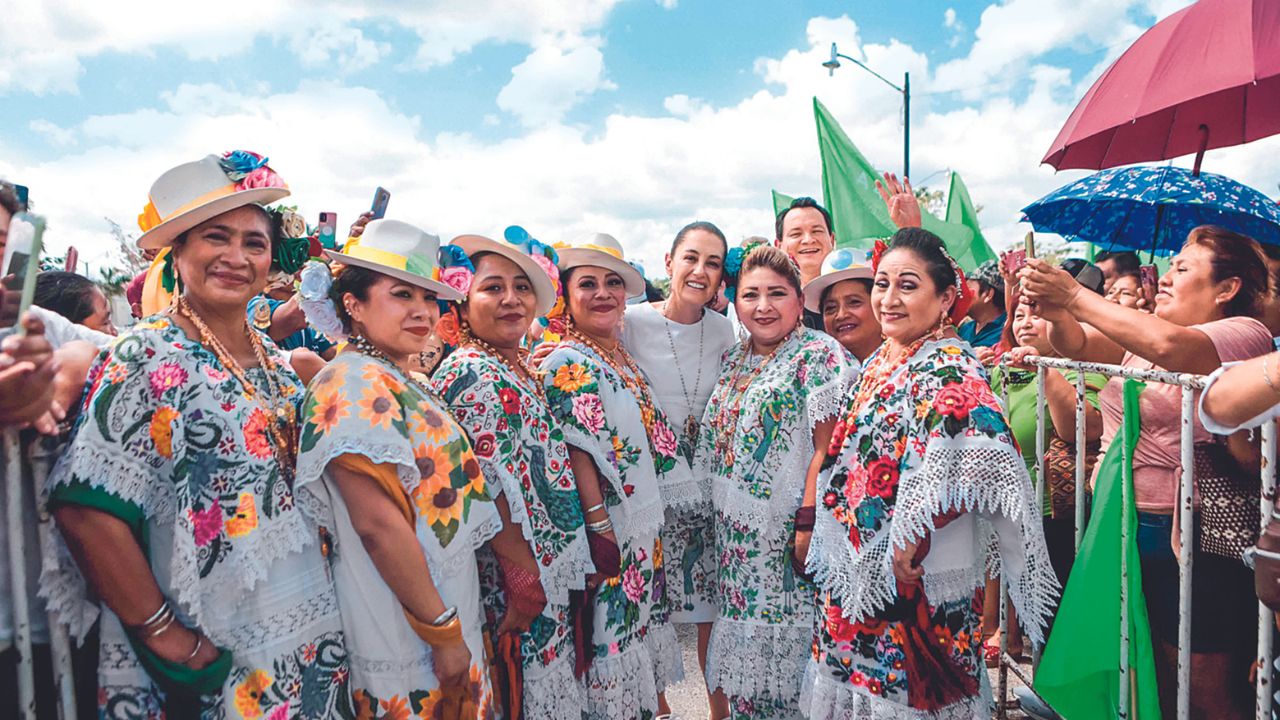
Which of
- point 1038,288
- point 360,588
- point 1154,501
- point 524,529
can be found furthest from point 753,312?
point 360,588

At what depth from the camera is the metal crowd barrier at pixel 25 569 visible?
1.64 metres

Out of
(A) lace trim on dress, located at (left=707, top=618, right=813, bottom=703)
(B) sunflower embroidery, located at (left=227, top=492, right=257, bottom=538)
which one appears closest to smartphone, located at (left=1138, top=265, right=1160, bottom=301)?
(A) lace trim on dress, located at (left=707, top=618, right=813, bottom=703)

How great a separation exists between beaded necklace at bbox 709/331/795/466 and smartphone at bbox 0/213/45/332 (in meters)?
2.47

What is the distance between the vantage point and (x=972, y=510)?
246 cm

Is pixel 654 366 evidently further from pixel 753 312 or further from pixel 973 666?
pixel 973 666

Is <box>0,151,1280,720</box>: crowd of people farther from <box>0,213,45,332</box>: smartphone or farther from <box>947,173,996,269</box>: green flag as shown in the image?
<box>947,173,996,269</box>: green flag

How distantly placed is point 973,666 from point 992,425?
89 centimetres

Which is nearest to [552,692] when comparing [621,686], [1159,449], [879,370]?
[621,686]

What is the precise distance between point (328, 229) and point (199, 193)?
0.98 m

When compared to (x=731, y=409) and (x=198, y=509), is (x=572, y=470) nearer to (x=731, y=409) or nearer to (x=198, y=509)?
(x=731, y=409)

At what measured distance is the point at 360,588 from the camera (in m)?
2.05

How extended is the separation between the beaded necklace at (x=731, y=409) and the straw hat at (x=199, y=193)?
6.68 ft

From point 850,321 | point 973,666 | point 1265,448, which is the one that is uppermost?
point 850,321

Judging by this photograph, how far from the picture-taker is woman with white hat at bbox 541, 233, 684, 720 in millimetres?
2822
